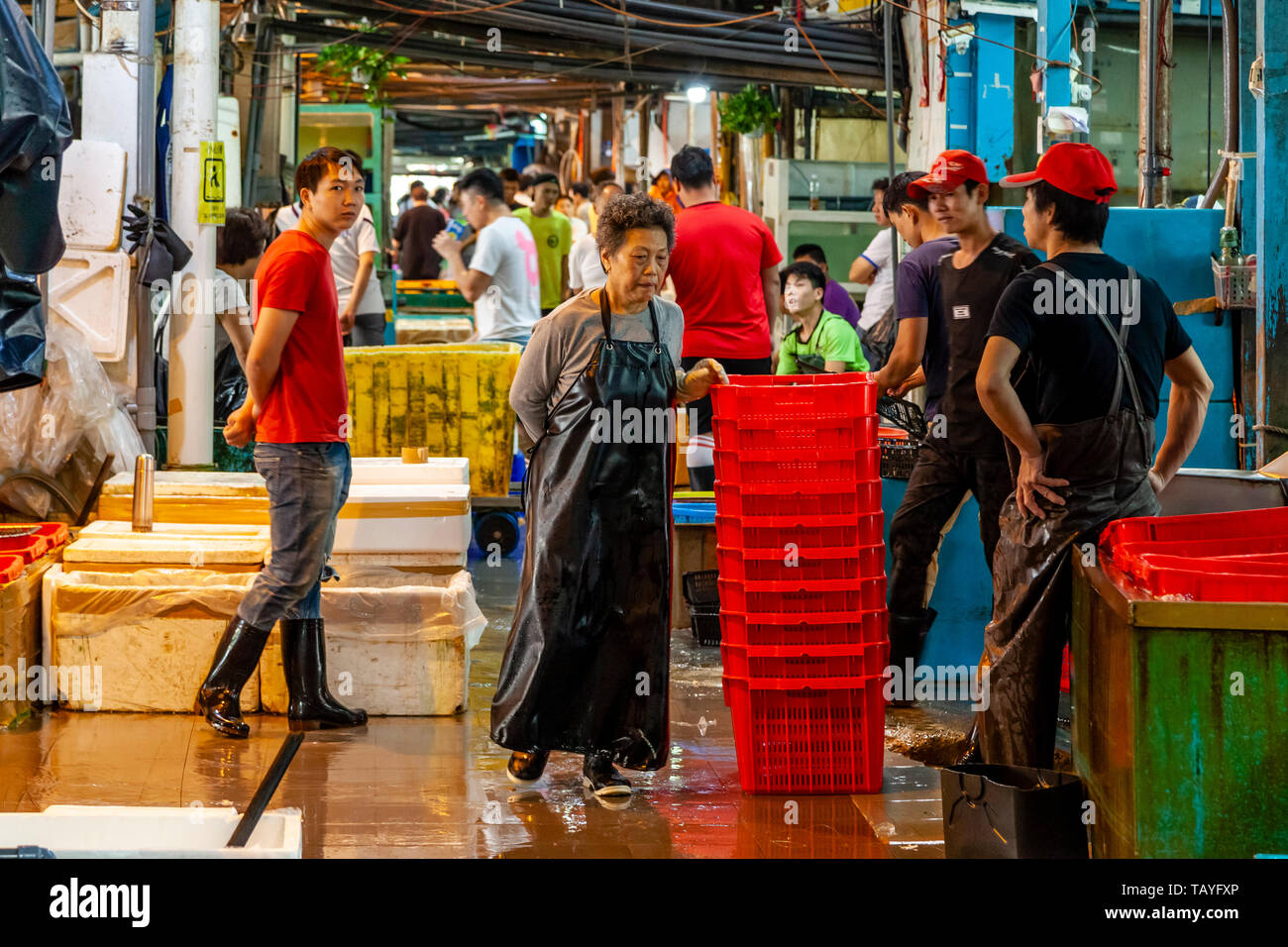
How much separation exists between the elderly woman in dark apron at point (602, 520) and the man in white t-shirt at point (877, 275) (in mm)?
6341

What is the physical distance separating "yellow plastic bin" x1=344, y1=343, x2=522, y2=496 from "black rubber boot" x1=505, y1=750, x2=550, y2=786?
194 inches

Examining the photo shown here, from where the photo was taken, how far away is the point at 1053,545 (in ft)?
15.9

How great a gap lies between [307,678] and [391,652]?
16.1 inches

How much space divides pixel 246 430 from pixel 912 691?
11.0 feet

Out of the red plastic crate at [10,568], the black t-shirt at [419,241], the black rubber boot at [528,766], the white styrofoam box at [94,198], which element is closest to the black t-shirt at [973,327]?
the black rubber boot at [528,766]

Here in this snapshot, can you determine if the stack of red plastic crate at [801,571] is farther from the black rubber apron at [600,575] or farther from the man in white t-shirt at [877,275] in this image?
the man in white t-shirt at [877,275]

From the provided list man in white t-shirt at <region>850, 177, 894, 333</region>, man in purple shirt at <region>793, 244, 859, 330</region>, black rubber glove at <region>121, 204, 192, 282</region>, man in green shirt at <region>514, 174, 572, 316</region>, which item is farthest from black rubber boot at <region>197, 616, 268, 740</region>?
man in green shirt at <region>514, 174, 572, 316</region>

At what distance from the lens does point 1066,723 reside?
263 inches

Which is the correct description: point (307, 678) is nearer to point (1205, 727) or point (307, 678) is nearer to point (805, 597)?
point (805, 597)

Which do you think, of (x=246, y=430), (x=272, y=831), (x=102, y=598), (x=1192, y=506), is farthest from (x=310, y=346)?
(x=1192, y=506)

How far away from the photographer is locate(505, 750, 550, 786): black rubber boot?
18.1ft

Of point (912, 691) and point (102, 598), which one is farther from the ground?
point (102, 598)

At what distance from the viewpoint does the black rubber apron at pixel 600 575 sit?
537cm
